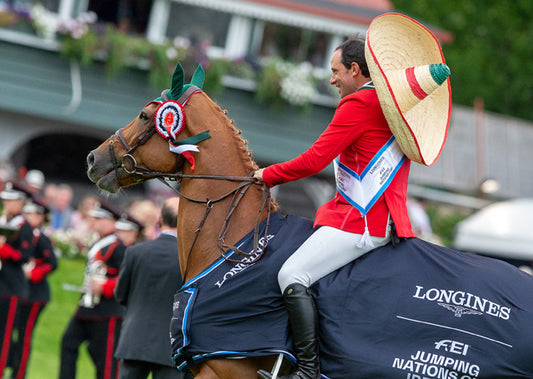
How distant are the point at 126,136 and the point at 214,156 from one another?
677mm

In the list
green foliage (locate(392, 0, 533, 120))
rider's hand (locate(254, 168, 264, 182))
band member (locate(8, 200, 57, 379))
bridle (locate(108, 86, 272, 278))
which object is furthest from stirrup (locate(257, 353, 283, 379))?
green foliage (locate(392, 0, 533, 120))

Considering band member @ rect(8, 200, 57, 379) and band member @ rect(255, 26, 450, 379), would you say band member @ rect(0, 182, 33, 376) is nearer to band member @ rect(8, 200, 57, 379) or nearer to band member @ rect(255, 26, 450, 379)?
band member @ rect(8, 200, 57, 379)

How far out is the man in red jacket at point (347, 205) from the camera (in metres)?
4.77

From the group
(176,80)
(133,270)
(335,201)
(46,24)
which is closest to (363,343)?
(335,201)

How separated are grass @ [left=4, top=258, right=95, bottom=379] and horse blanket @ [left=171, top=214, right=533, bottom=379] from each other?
5.16m

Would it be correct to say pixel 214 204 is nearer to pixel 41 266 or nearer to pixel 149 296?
pixel 149 296

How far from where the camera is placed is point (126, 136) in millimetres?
5469

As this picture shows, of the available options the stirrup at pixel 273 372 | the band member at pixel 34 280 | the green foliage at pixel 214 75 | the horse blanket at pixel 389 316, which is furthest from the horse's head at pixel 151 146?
the green foliage at pixel 214 75

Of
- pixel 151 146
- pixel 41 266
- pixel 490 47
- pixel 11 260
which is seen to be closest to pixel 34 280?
pixel 41 266

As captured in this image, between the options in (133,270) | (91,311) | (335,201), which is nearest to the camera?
(335,201)

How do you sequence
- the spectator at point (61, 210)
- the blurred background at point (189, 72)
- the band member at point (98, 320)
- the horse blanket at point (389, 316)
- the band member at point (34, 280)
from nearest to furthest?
the horse blanket at point (389, 316), the band member at point (98, 320), the band member at point (34, 280), the spectator at point (61, 210), the blurred background at point (189, 72)

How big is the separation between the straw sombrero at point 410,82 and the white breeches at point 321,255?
24.7 inches

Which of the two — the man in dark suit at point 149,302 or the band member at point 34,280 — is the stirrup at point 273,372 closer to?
the man in dark suit at point 149,302

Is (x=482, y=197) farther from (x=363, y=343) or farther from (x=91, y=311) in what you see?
(x=363, y=343)
